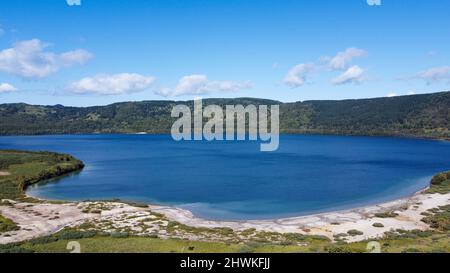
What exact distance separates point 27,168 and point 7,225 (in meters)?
70.9

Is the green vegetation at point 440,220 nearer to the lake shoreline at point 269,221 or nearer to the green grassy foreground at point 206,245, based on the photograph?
the lake shoreline at point 269,221

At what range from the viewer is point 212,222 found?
63.4m

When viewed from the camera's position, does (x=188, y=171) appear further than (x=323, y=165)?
No

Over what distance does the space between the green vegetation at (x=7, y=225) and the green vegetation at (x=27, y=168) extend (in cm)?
2387

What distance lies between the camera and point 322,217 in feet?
216

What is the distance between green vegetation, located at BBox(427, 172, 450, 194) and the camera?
292 ft

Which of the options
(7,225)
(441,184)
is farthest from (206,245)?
(441,184)

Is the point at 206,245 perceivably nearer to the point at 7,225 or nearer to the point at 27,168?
the point at 7,225

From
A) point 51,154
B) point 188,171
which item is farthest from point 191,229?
point 51,154

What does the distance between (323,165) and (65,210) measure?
3876 inches

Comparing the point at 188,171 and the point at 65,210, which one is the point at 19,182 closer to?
the point at 65,210

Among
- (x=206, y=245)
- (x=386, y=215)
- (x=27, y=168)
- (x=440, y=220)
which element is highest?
(x=27, y=168)

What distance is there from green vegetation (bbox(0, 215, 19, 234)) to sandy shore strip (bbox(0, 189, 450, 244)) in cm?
100

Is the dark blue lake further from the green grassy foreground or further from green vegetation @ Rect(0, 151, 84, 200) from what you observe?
the green grassy foreground
